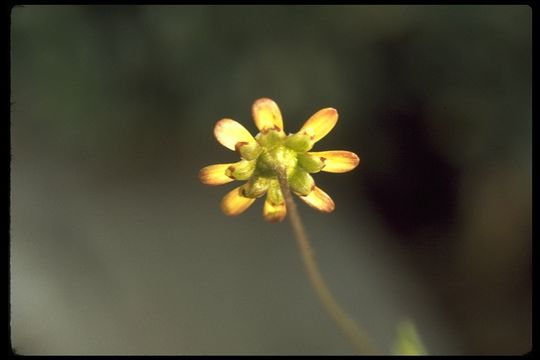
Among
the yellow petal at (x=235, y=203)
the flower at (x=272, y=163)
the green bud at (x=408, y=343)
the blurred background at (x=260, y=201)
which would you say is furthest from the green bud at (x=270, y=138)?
the blurred background at (x=260, y=201)

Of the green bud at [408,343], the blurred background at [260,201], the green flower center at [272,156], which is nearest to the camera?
the green flower center at [272,156]

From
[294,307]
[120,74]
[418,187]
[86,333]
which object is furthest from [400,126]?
[86,333]

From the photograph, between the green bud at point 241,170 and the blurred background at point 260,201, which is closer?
the green bud at point 241,170

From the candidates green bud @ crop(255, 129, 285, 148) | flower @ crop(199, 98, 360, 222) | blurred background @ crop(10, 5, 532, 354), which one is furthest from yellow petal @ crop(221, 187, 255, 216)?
blurred background @ crop(10, 5, 532, 354)

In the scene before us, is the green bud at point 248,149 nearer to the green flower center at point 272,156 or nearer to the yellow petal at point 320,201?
the green flower center at point 272,156

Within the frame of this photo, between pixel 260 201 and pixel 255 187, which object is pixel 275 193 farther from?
pixel 260 201

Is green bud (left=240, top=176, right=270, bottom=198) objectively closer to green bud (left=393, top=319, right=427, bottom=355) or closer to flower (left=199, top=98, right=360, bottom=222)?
flower (left=199, top=98, right=360, bottom=222)
